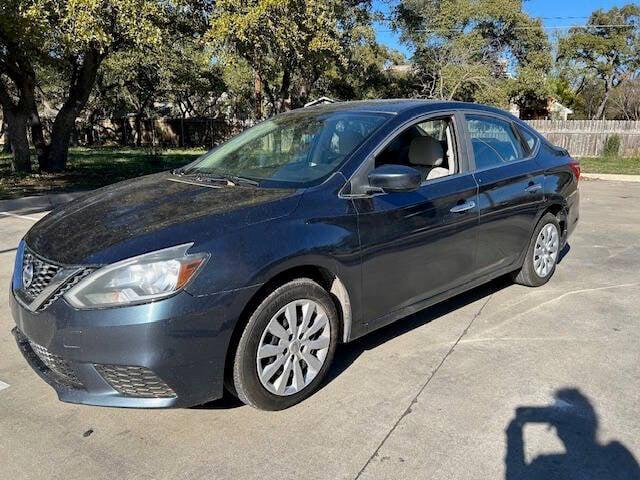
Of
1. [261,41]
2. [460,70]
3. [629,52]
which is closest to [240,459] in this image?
Result: [261,41]

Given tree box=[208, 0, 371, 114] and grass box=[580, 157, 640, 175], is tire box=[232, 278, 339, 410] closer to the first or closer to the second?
tree box=[208, 0, 371, 114]

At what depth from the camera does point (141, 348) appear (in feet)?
8.52

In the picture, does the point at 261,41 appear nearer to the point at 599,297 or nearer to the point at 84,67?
the point at 84,67

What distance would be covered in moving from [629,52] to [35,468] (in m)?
47.1

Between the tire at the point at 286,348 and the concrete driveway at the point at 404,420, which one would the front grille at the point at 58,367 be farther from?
the tire at the point at 286,348

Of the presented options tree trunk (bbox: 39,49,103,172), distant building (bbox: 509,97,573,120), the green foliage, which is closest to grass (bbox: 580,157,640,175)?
the green foliage

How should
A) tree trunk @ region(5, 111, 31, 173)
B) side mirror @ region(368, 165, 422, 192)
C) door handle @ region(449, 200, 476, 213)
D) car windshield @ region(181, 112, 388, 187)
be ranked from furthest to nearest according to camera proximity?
tree trunk @ region(5, 111, 31, 173) < door handle @ region(449, 200, 476, 213) < car windshield @ region(181, 112, 388, 187) < side mirror @ region(368, 165, 422, 192)

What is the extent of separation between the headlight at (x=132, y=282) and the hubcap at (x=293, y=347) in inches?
23.8

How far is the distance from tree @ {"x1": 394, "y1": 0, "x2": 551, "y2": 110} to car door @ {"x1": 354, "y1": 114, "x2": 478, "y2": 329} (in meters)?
22.6

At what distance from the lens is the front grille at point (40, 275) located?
2.81 m

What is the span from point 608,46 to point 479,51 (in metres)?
17.6

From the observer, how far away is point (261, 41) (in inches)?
486

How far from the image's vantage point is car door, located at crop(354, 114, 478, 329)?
11.3 feet

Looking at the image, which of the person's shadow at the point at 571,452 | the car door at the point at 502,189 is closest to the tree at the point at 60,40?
the car door at the point at 502,189
